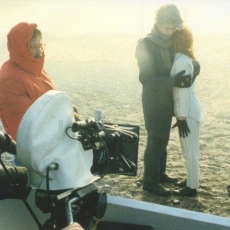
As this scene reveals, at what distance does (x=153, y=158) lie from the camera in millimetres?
4754

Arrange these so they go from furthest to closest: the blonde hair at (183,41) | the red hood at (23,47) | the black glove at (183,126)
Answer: the black glove at (183,126) < the blonde hair at (183,41) < the red hood at (23,47)

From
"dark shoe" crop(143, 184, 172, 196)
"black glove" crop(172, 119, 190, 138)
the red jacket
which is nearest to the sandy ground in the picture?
"dark shoe" crop(143, 184, 172, 196)

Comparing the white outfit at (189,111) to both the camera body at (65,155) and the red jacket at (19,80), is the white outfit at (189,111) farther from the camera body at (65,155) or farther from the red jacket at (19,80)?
the camera body at (65,155)

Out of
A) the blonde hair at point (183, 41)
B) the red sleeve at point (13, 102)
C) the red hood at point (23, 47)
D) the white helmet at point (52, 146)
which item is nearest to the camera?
the white helmet at point (52, 146)

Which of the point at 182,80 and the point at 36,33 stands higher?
the point at 36,33

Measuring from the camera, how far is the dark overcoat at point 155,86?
4.42 m

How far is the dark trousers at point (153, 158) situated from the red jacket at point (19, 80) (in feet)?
4.58

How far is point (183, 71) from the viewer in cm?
434

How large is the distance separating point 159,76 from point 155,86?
0.09 m

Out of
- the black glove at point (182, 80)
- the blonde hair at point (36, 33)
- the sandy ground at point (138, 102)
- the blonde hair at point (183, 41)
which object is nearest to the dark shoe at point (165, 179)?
the sandy ground at point (138, 102)

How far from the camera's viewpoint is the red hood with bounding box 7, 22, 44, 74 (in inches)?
139

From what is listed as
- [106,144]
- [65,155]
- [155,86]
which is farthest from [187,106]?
[65,155]

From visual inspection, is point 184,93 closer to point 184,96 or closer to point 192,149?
point 184,96

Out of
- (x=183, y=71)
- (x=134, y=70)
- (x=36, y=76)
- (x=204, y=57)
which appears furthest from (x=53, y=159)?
(x=204, y=57)
